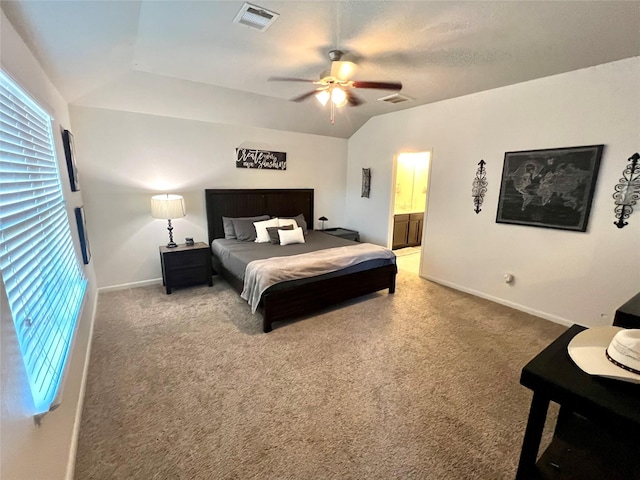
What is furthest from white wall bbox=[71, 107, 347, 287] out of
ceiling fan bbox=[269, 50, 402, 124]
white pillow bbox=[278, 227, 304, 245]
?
ceiling fan bbox=[269, 50, 402, 124]

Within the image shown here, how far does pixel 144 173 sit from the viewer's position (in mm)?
3807

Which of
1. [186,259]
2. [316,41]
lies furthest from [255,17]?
[186,259]

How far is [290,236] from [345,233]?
1.57m

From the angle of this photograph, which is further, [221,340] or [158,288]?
[158,288]

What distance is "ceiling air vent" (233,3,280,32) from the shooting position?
1951 millimetres

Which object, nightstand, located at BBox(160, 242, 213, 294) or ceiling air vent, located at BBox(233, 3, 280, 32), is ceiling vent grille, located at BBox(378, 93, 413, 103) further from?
nightstand, located at BBox(160, 242, 213, 294)

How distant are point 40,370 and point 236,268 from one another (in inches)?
86.3

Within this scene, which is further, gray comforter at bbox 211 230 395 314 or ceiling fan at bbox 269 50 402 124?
gray comforter at bbox 211 230 395 314

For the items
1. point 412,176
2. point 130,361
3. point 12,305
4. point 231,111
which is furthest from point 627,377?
point 412,176

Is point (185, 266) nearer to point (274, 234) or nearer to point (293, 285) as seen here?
point (274, 234)

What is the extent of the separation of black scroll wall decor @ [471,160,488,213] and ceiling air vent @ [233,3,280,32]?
2.92 metres

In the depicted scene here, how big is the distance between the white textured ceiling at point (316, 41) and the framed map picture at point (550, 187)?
2.68ft

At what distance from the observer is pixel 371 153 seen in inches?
203

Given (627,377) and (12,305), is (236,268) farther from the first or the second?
(627,377)
